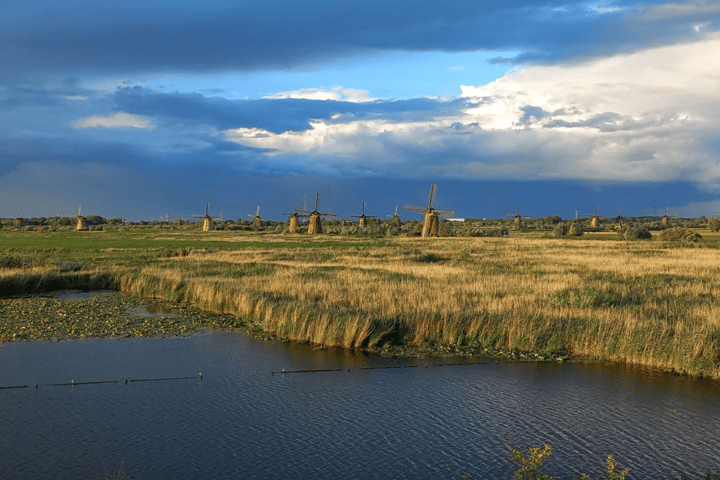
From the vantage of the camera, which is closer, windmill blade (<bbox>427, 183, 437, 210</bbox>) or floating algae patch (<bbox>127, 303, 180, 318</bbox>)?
floating algae patch (<bbox>127, 303, 180, 318</bbox>)

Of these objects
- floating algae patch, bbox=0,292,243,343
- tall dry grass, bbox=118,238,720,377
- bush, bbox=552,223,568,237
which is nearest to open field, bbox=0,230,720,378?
tall dry grass, bbox=118,238,720,377

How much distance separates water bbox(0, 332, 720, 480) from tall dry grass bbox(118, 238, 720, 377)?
115 centimetres

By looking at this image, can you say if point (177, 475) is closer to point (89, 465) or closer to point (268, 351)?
point (89, 465)

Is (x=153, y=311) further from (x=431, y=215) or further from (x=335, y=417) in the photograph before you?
(x=431, y=215)

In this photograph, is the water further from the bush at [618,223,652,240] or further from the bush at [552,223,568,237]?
the bush at [552,223,568,237]

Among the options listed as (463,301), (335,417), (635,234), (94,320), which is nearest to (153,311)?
(94,320)

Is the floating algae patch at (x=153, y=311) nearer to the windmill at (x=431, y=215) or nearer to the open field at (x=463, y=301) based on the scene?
the open field at (x=463, y=301)

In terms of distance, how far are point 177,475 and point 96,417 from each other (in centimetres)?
318

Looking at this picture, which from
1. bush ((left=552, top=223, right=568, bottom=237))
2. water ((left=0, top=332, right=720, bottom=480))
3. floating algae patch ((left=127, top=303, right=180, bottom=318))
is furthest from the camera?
bush ((left=552, top=223, right=568, bottom=237))

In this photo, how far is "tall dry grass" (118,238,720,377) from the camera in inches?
649

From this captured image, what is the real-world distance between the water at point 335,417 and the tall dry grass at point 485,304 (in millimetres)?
1145

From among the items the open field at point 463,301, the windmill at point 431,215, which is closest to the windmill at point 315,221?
the windmill at point 431,215

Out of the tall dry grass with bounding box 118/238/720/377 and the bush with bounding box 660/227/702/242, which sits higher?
the bush with bounding box 660/227/702/242

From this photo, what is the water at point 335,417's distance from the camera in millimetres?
9492
